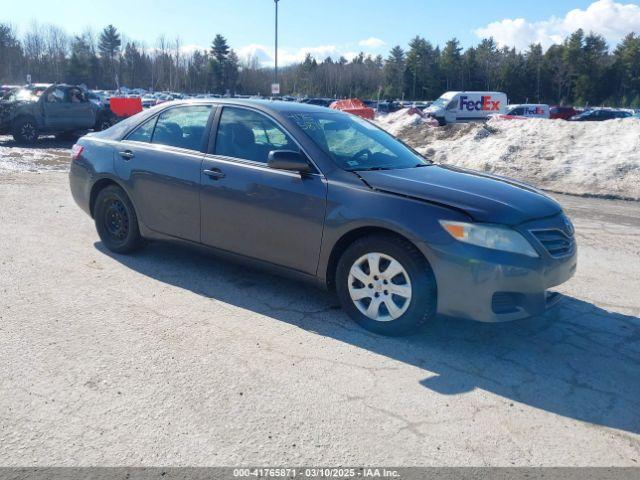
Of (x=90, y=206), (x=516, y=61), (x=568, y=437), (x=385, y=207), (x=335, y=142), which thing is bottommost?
(x=568, y=437)

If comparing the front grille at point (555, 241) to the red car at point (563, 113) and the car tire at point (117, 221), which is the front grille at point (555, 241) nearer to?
the car tire at point (117, 221)

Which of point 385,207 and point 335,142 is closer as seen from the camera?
point 385,207

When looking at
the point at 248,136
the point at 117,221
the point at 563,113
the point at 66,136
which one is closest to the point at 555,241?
the point at 248,136

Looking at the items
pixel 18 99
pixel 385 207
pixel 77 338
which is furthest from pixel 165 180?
pixel 18 99

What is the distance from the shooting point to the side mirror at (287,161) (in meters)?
4.31

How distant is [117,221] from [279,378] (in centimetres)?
316

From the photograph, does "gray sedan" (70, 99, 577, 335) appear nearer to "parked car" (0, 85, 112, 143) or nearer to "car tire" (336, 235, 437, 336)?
"car tire" (336, 235, 437, 336)

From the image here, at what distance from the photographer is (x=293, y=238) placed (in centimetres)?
443

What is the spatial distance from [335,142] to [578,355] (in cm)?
241

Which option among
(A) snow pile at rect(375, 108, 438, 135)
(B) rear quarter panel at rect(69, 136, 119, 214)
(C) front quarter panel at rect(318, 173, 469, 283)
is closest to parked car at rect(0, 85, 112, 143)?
(A) snow pile at rect(375, 108, 438, 135)

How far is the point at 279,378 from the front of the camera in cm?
346

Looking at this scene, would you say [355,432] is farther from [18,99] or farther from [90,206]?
[18,99]

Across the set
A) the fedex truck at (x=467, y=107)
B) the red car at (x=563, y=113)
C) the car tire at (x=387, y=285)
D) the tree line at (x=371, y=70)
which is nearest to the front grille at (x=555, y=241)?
the car tire at (x=387, y=285)

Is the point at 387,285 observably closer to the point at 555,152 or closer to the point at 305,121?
the point at 305,121
